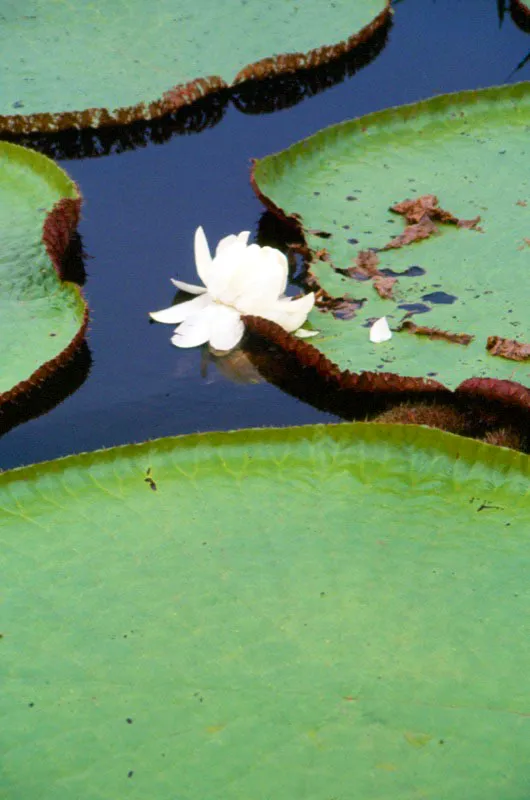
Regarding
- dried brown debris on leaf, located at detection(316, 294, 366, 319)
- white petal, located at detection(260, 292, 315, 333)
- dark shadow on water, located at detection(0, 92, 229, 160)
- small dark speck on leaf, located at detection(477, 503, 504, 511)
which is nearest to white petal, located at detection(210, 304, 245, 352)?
white petal, located at detection(260, 292, 315, 333)

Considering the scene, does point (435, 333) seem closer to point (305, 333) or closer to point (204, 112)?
point (305, 333)

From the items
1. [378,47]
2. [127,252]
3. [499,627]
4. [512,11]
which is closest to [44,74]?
[127,252]

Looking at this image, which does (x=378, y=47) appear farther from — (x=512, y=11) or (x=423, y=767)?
(x=423, y=767)

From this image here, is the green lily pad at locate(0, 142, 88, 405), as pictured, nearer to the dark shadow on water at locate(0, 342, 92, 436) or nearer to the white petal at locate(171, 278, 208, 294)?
the dark shadow on water at locate(0, 342, 92, 436)

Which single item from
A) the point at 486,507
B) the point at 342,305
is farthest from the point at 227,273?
the point at 486,507

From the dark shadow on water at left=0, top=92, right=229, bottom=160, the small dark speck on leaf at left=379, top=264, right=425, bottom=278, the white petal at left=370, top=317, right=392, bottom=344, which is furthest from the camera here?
the dark shadow on water at left=0, top=92, right=229, bottom=160

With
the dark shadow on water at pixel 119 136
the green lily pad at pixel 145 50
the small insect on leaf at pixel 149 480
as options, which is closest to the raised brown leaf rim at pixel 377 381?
the small insect on leaf at pixel 149 480
